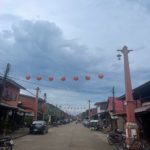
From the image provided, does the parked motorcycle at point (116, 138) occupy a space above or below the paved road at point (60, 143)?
above

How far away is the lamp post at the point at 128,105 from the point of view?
63.6 feet

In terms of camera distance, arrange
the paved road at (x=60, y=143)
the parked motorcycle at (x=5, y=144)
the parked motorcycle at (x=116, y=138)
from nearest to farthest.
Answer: the parked motorcycle at (x=5, y=144)
the paved road at (x=60, y=143)
the parked motorcycle at (x=116, y=138)

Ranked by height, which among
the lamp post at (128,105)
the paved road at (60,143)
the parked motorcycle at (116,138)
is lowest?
the paved road at (60,143)

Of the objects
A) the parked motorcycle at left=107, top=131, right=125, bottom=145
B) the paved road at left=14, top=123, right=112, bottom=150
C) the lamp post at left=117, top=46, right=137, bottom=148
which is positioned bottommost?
the paved road at left=14, top=123, right=112, bottom=150

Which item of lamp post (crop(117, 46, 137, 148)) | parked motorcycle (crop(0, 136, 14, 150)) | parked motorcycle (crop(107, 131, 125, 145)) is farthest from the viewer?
parked motorcycle (crop(107, 131, 125, 145))

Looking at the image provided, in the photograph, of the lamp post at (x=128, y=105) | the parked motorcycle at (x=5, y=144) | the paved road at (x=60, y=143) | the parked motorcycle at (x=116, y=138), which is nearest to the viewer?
the parked motorcycle at (x=5, y=144)

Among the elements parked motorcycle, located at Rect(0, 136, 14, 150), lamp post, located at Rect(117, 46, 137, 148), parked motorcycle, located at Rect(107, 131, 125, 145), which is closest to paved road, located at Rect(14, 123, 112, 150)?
parked motorcycle, located at Rect(107, 131, 125, 145)

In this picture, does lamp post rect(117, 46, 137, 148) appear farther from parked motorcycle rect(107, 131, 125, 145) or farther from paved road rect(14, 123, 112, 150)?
paved road rect(14, 123, 112, 150)

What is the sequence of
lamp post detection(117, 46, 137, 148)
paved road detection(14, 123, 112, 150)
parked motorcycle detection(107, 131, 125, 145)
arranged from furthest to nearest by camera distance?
parked motorcycle detection(107, 131, 125, 145), lamp post detection(117, 46, 137, 148), paved road detection(14, 123, 112, 150)

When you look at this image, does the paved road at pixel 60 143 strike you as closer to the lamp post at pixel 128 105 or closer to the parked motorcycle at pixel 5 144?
the lamp post at pixel 128 105

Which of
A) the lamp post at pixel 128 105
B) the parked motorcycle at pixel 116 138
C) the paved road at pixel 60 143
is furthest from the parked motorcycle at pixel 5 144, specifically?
the parked motorcycle at pixel 116 138

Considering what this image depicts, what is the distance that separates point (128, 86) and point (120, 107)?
32918mm

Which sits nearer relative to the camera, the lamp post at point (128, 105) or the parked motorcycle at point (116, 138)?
the lamp post at point (128, 105)

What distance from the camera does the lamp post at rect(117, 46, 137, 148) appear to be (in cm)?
1937
